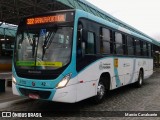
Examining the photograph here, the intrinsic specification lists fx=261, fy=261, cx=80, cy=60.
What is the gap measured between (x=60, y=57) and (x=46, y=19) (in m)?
1.35

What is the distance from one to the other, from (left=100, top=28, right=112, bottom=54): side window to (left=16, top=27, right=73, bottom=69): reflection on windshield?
2177 mm

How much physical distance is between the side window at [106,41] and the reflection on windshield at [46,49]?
85.7 inches

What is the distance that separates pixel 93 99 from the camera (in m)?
8.89

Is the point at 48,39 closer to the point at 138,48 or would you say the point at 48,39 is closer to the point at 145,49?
the point at 138,48

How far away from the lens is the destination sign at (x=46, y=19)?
753cm

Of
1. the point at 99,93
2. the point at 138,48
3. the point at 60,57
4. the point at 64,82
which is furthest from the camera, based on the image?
the point at 138,48

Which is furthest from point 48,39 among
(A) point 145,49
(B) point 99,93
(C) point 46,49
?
(A) point 145,49

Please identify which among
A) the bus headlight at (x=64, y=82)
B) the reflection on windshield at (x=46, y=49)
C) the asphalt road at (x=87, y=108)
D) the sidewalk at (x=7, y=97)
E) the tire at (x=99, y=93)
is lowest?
the asphalt road at (x=87, y=108)

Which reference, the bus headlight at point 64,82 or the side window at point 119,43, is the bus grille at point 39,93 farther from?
the side window at point 119,43

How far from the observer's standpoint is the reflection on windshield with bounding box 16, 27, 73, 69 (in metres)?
7.18

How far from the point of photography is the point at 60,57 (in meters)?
7.16

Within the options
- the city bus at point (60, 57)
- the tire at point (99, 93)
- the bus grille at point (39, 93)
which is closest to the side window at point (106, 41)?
the city bus at point (60, 57)

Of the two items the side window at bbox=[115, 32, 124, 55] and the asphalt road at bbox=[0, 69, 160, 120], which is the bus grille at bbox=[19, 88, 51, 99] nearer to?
the asphalt road at bbox=[0, 69, 160, 120]

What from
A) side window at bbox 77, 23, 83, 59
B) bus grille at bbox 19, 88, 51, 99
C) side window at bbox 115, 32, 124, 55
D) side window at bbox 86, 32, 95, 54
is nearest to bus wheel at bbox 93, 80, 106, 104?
side window at bbox 86, 32, 95, 54
